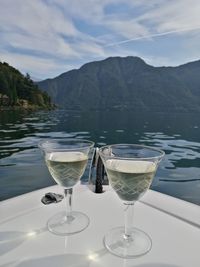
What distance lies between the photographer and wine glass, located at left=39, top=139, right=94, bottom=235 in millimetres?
1049

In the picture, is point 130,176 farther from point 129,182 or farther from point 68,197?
point 68,197

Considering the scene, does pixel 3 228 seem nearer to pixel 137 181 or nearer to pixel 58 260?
pixel 58 260

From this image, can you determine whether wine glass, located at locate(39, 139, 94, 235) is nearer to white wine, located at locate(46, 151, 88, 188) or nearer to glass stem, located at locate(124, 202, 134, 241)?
white wine, located at locate(46, 151, 88, 188)

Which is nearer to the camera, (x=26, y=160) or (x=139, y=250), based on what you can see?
(x=139, y=250)

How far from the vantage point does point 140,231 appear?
1103mm

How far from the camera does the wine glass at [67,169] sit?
105 cm

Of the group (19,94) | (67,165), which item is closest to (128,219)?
(67,165)

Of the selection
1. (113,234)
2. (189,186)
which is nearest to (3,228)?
(113,234)

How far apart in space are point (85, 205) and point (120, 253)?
44cm

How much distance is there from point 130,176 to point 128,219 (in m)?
0.24

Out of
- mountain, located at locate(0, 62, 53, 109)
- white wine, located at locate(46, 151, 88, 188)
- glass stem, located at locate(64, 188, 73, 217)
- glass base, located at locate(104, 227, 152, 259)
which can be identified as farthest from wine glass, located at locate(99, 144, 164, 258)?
mountain, located at locate(0, 62, 53, 109)

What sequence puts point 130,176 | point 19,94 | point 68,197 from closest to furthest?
point 130,176 → point 68,197 → point 19,94

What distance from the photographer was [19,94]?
69.9 meters

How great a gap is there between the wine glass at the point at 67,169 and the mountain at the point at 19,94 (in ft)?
204
